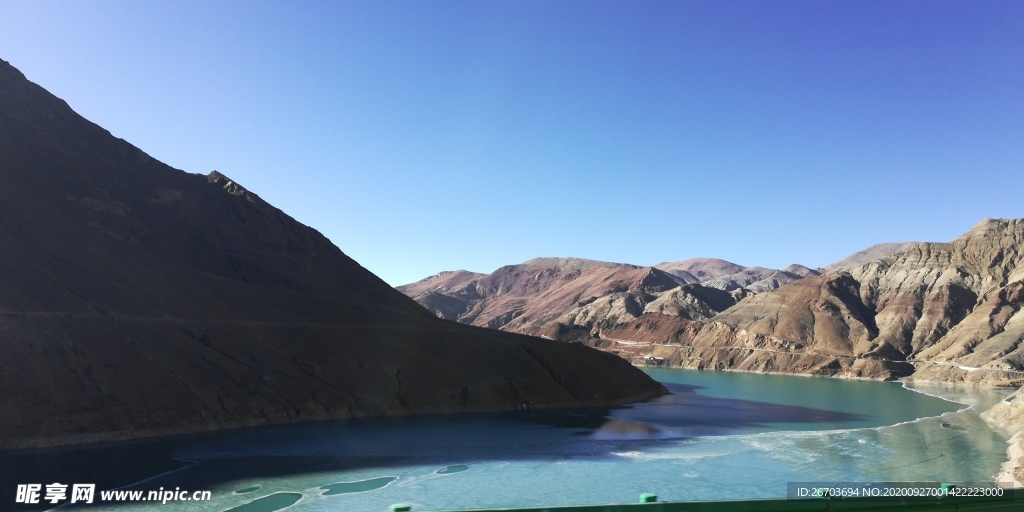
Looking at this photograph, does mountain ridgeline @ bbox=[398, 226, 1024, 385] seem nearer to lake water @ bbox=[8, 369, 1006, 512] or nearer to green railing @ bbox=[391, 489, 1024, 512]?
lake water @ bbox=[8, 369, 1006, 512]

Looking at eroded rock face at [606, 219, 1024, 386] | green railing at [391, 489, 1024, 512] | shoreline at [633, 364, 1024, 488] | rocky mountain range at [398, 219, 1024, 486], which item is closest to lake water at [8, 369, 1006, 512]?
shoreline at [633, 364, 1024, 488]

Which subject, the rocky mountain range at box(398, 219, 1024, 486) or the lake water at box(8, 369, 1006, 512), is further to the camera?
the rocky mountain range at box(398, 219, 1024, 486)

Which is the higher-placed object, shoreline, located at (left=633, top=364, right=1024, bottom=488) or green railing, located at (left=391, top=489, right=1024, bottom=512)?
green railing, located at (left=391, top=489, right=1024, bottom=512)

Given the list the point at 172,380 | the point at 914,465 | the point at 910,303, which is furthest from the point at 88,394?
the point at 910,303

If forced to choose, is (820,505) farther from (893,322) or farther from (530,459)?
(893,322)

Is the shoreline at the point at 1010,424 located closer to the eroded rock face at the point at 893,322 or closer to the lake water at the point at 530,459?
the lake water at the point at 530,459

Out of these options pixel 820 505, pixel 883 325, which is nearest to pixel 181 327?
pixel 820 505

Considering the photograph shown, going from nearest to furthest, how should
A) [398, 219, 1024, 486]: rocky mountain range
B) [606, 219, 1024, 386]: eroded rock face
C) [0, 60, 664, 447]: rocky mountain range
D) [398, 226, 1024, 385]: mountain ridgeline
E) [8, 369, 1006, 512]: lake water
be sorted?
[8, 369, 1006, 512]: lake water
[0, 60, 664, 447]: rocky mountain range
[398, 219, 1024, 486]: rocky mountain range
[398, 226, 1024, 385]: mountain ridgeline
[606, 219, 1024, 386]: eroded rock face

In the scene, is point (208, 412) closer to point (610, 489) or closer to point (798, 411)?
point (610, 489)
